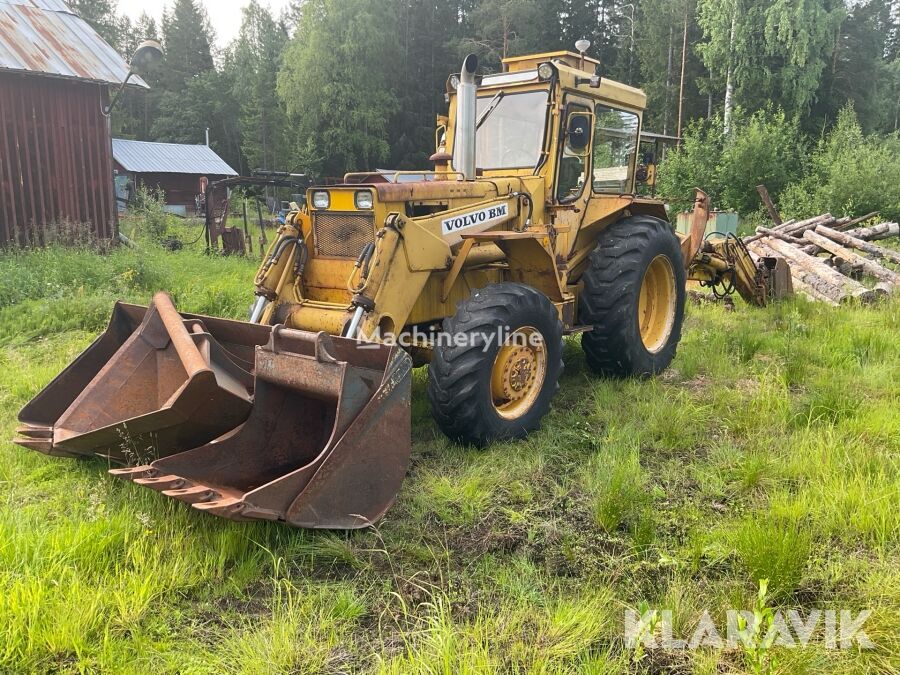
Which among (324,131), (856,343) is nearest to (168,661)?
(856,343)

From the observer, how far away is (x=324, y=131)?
113 feet

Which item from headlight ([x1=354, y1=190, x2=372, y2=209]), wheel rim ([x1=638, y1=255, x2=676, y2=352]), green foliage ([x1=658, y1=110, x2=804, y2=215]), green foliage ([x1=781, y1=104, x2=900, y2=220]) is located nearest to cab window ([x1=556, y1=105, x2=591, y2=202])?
wheel rim ([x1=638, y1=255, x2=676, y2=352])

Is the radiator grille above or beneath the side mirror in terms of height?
beneath

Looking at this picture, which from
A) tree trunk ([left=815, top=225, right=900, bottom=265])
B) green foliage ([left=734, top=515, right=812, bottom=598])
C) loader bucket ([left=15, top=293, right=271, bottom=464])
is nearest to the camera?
green foliage ([left=734, top=515, right=812, bottom=598])

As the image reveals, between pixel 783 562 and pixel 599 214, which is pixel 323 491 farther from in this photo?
pixel 599 214

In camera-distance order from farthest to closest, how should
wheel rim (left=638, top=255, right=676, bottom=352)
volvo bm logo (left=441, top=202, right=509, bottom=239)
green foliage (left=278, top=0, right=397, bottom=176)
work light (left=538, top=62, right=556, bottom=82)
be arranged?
green foliage (left=278, top=0, right=397, bottom=176) < wheel rim (left=638, top=255, right=676, bottom=352) < work light (left=538, top=62, right=556, bottom=82) < volvo bm logo (left=441, top=202, right=509, bottom=239)

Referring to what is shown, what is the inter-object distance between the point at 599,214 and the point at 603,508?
316cm

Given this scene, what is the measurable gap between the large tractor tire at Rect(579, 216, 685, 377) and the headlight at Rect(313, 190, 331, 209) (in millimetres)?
2170

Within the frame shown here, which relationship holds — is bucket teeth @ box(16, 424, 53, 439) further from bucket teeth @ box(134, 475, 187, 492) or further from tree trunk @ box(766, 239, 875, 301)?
tree trunk @ box(766, 239, 875, 301)

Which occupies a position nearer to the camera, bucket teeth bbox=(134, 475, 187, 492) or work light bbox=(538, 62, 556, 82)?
bucket teeth bbox=(134, 475, 187, 492)

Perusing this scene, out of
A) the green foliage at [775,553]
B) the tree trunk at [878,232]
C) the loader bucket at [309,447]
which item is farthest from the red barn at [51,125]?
the tree trunk at [878,232]

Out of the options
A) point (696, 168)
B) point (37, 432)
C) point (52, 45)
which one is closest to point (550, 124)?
point (37, 432)

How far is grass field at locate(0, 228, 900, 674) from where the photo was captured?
7.97ft

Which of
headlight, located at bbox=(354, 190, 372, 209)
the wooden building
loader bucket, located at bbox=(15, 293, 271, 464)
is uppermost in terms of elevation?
the wooden building
